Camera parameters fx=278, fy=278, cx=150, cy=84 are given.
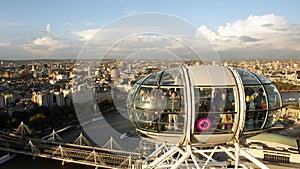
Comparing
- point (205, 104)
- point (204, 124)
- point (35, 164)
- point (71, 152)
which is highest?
point (205, 104)

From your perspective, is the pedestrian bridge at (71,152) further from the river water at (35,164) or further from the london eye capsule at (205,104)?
the london eye capsule at (205,104)

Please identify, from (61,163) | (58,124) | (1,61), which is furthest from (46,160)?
(1,61)

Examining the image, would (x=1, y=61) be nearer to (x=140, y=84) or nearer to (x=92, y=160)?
(x=92, y=160)

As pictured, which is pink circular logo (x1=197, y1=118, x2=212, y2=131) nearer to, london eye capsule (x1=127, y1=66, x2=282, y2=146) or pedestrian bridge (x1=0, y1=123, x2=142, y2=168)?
london eye capsule (x1=127, y1=66, x2=282, y2=146)

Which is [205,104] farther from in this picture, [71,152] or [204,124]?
[71,152]

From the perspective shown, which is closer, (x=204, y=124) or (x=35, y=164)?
(x=204, y=124)

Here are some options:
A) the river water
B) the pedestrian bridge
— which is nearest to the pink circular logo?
the pedestrian bridge

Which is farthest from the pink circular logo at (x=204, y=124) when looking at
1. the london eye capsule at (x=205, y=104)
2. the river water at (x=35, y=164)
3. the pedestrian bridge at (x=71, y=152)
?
the river water at (x=35, y=164)

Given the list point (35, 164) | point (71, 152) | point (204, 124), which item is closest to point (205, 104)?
point (204, 124)

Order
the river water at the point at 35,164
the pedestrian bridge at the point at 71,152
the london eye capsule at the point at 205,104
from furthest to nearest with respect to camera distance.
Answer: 1. the river water at the point at 35,164
2. the pedestrian bridge at the point at 71,152
3. the london eye capsule at the point at 205,104
